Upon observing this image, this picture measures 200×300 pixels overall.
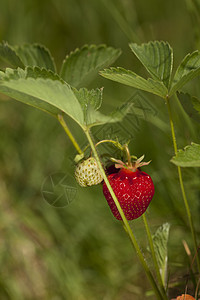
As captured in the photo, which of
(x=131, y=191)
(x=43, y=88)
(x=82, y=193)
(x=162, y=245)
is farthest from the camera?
(x=82, y=193)

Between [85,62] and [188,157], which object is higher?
[85,62]

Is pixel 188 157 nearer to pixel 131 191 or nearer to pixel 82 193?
pixel 131 191

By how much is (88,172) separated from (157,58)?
0.21 m

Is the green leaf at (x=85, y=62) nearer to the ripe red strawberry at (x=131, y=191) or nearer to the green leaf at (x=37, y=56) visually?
the green leaf at (x=37, y=56)

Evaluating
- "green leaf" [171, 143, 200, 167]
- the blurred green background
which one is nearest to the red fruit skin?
"green leaf" [171, 143, 200, 167]

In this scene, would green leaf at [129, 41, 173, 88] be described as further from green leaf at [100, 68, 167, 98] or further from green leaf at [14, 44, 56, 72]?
green leaf at [14, 44, 56, 72]

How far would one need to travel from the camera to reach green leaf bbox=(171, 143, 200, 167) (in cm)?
45

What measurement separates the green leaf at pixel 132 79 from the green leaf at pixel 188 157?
0.09 m

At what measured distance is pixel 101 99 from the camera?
0.52 meters

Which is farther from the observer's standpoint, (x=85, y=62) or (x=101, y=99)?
(x=85, y=62)

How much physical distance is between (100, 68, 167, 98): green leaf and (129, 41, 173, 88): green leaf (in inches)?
1.8

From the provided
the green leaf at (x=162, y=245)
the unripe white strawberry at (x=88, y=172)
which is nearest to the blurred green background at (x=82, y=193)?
the green leaf at (x=162, y=245)

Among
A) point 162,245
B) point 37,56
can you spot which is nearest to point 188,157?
point 162,245

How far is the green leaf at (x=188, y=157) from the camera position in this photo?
0.45 meters
